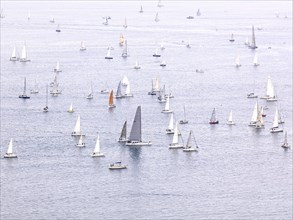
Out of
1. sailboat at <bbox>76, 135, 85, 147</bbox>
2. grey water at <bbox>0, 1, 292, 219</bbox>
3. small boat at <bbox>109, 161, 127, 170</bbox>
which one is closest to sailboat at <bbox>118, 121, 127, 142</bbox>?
grey water at <bbox>0, 1, 292, 219</bbox>

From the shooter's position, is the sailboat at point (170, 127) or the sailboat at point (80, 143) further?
the sailboat at point (170, 127)

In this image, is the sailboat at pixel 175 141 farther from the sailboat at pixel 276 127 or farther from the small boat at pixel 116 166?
the sailboat at pixel 276 127

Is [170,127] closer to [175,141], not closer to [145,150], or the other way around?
[175,141]

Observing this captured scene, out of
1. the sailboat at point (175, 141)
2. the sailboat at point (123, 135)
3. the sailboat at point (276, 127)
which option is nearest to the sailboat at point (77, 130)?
the sailboat at point (123, 135)

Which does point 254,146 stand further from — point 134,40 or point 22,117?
point 134,40

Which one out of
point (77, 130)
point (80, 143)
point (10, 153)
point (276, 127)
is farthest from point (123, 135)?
point (276, 127)

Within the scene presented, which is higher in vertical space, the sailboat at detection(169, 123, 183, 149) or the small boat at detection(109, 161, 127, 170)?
the sailboat at detection(169, 123, 183, 149)

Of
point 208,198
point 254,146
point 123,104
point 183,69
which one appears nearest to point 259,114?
point 254,146

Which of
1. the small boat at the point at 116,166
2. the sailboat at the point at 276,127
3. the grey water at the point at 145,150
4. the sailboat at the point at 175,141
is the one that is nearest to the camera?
the grey water at the point at 145,150

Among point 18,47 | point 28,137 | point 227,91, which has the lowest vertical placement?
point 28,137

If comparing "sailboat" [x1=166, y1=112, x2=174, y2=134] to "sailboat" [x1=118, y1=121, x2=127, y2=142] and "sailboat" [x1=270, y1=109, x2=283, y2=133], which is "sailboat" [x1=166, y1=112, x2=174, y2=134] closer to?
"sailboat" [x1=118, y1=121, x2=127, y2=142]

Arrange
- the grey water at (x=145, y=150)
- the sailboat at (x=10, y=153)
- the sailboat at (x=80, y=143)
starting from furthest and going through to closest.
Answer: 1. the sailboat at (x=80, y=143)
2. the sailboat at (x=10, y=153)
3. the grey water at (x=145, y=150)
